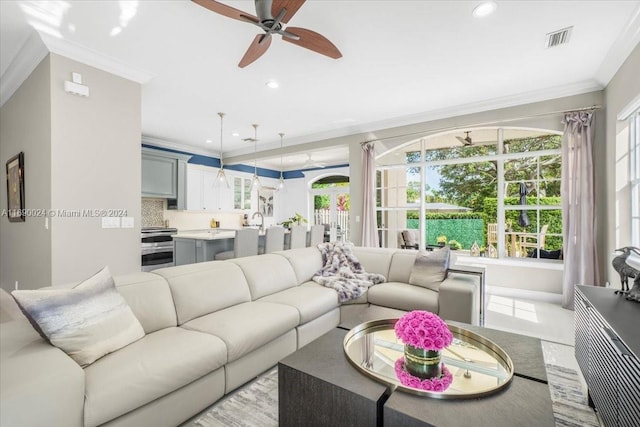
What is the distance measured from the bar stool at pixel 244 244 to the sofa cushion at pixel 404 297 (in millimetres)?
1816

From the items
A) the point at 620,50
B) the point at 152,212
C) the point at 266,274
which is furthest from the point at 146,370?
the point at 152,212

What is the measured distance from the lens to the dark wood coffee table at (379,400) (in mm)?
1091

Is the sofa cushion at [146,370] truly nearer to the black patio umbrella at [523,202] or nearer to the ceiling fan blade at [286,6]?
the ceiling fan blade at [286,6]

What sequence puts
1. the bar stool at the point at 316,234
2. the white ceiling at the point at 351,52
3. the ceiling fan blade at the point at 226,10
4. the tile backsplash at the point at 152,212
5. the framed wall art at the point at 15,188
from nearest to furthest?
1. the ceiling fan blade at the point at 226,10
2. the white ceiling at the point at 351,52
3. the framed wall art at the point at 15,188
4. the bar stool at the point at 316,234
5. the tile backsplash at the point at 152,212

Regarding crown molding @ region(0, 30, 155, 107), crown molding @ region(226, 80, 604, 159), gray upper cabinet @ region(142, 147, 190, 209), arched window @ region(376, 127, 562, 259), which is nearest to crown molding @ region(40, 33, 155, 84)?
crown molding @ region(0, 30, 155, 107)

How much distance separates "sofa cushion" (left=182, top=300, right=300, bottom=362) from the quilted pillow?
0.45 metres

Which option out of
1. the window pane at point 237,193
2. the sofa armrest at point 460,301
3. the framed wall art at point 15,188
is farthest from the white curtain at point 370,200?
the framed wall art at point 15,188

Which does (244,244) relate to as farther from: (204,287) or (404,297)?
(404,297)

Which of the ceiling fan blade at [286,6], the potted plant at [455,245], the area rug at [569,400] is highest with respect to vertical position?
the ceiling fan blade at [286,6]

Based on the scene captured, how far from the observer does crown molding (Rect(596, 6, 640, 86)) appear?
2.42 m

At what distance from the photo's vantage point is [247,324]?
2037 mm

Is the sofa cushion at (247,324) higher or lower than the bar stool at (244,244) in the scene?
lower

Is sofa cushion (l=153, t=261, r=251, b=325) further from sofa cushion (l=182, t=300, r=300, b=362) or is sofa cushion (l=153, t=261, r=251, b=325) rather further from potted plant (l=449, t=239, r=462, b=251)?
potted plant (l=449, t=239, r=462, b=251)

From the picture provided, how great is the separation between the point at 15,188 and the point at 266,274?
3315 millimetres
